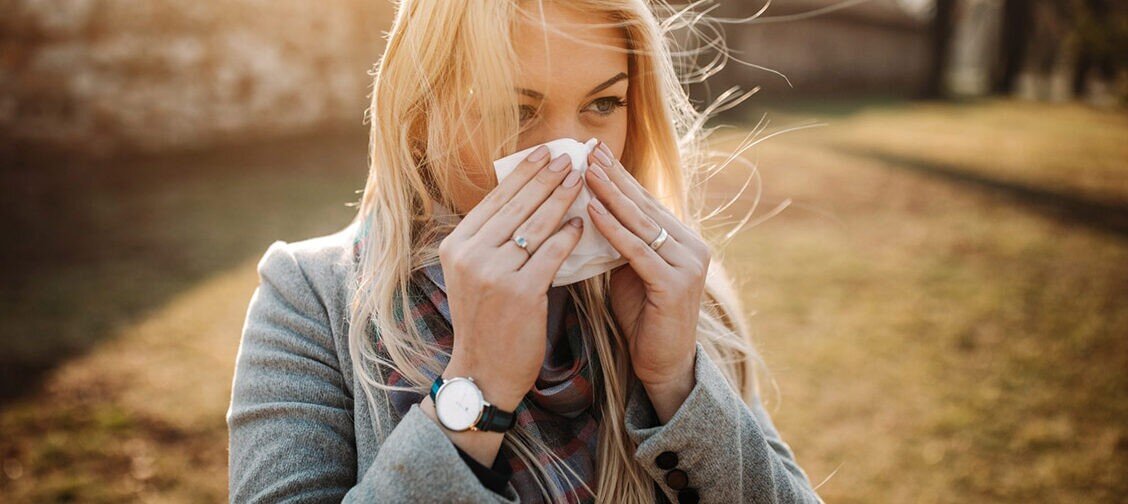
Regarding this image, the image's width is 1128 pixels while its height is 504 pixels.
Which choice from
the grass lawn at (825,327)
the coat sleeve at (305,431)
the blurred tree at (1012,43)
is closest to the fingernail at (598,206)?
the coat sleeve at (305,431)

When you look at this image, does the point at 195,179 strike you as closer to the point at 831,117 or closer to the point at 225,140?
the point at 225,140

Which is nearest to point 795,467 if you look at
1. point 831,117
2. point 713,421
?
point 713,421

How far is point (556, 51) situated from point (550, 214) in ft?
1.27

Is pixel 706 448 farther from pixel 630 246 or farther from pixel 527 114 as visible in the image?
pixel 527 114

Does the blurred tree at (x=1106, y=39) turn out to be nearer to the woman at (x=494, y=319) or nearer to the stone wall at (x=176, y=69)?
the stone wall at (x=176, y=69)

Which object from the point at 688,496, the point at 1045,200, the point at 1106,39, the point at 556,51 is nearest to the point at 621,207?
the point at 556,51

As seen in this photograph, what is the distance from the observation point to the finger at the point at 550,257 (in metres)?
1.35

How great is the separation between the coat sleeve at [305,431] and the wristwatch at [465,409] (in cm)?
3

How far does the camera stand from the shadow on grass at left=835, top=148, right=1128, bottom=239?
281 inches

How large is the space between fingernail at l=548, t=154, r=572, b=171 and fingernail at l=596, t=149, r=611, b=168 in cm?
7

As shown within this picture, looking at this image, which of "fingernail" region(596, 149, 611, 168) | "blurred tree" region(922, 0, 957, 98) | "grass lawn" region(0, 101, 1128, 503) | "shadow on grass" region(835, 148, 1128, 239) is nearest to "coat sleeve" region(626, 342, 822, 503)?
"fingernail" region(596, 149, 611, 168)

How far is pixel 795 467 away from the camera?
184 cm

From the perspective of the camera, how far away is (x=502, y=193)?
140 cm

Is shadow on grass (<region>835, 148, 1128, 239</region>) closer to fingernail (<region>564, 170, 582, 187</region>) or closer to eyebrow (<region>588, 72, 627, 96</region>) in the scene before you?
eyebrow (<region>588, 72, 627, 96</region>)
